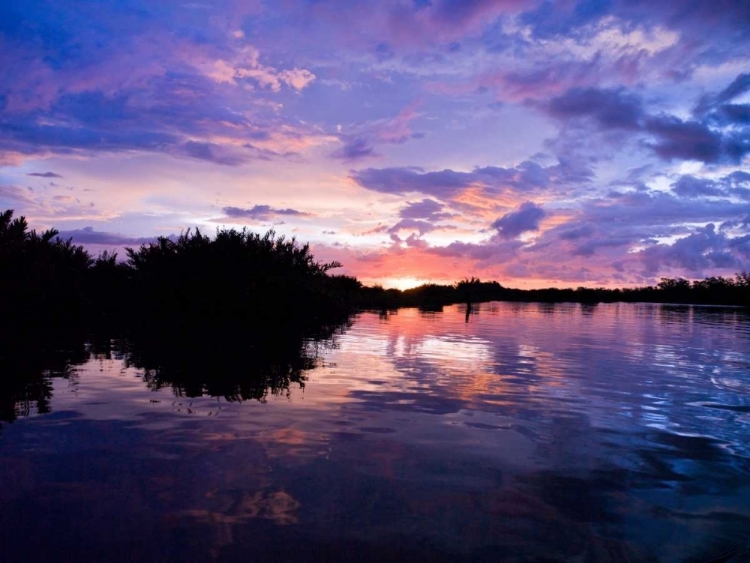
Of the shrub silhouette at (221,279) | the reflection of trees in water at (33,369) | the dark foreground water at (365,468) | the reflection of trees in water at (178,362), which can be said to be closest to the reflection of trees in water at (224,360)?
the reflection of trees in water at (178,362)

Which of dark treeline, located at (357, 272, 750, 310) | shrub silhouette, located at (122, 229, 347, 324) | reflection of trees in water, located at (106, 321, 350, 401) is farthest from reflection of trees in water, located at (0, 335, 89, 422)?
dark treeline, located at (357, 272, 750, 310)

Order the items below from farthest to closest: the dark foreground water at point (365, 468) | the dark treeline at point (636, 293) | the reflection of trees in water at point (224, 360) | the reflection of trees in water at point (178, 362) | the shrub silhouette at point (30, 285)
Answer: the dark treeline at point (636, 293), the shrub silhouette at point (30, 285), the reflection of trees in water at point (224, 360), the reflection of trees in water at point (178, 362), the dark foreground water at point (365, 468)

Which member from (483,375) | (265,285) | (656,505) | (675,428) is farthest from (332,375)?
(265,285)

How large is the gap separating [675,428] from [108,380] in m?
9.89

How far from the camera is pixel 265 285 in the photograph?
2633 cm

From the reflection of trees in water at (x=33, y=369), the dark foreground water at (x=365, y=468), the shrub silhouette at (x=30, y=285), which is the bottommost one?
the dark foreground water at (x=365, y=468)

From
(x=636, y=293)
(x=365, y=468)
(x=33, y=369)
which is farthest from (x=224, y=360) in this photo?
(x=636, y=293)

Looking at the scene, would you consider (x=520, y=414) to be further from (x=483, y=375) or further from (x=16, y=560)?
(x=16, y=560)

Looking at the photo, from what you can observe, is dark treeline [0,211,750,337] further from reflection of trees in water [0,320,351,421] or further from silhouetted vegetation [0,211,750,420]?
reflection of trees in water [0,320,351,421]

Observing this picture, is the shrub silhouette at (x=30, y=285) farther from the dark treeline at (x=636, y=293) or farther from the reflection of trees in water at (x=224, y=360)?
the dark treeline at (x=636, y=293)

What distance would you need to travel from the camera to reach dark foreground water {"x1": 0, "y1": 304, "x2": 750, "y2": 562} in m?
4.21

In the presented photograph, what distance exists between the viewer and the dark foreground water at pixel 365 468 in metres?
4.21

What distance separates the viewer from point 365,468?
19.2 ft

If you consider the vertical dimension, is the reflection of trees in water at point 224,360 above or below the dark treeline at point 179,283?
below
